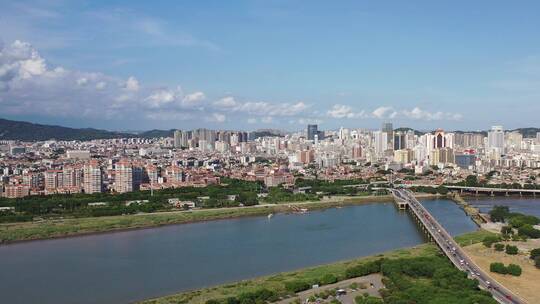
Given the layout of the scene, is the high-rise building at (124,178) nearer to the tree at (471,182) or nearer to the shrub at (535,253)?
the tree at (471,182)

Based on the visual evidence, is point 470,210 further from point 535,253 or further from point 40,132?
point 40,132

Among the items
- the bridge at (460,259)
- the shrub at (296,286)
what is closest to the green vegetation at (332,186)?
the bridge at (460,259)

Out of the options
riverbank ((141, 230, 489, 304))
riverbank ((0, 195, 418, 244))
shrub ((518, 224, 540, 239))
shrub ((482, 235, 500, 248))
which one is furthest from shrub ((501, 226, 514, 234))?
riverbank ((0, 195, 418, 244))


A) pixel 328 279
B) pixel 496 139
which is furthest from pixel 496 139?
pixel 328 279

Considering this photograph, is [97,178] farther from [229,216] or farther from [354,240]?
[354,240]

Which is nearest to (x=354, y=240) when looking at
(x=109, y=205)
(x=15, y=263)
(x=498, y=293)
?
(x=498, y=293)

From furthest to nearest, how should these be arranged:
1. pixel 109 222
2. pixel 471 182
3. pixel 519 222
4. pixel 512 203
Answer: pixel 471 182, pixel 512 203, pixel 109 222, pixel 519 222

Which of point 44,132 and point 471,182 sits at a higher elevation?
point 44,132

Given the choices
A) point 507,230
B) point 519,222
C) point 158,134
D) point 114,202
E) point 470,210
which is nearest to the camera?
point 507,230
